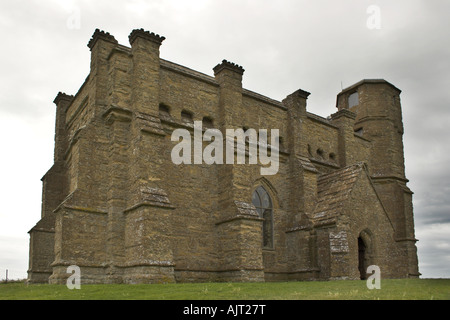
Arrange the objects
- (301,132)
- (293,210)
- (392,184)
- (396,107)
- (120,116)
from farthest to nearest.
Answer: (396,107) → (392,184) → (301,132) → (293,210) → (120,116)

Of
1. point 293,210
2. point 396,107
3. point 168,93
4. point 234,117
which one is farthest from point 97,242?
A: point 396,107

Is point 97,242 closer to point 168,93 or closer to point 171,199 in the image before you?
point 171,199

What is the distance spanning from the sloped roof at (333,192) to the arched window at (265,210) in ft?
6.89

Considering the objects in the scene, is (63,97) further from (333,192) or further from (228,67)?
(333,192)

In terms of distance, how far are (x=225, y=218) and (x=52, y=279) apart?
724 centimetres

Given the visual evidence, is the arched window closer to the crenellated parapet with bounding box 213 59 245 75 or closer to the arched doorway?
the arched doorway

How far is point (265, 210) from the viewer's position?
22.2 m

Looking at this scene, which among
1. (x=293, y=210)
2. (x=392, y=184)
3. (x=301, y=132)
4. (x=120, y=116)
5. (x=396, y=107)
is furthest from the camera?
(x=396, y=107)

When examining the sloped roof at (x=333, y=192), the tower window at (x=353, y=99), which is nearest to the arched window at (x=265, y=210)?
the sloped roof at (x=333, y=192)

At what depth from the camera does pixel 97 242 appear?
1675cm

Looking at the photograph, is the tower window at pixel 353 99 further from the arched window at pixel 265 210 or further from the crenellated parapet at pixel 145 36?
the crenellated parapet at pixel 145 36

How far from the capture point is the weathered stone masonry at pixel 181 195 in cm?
1645

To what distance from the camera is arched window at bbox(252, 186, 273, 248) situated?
858 inches

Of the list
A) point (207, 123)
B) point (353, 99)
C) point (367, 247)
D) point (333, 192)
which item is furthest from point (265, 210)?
point (353, 99)
